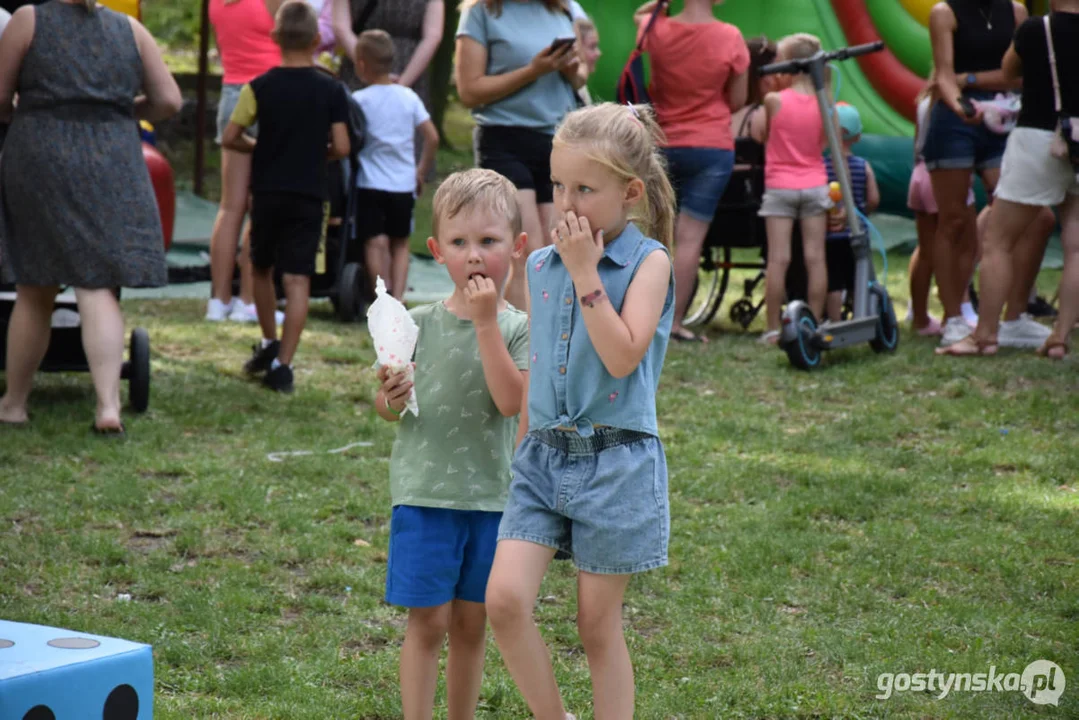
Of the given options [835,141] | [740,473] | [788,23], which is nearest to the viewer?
[740,473]

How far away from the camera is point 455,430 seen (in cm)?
271

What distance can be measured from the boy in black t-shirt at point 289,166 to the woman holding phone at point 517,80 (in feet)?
3.15

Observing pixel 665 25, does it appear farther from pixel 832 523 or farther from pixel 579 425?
pixel 579 425

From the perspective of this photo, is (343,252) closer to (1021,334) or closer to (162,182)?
(162,182)

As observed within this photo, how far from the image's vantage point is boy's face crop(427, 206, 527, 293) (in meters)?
2.66

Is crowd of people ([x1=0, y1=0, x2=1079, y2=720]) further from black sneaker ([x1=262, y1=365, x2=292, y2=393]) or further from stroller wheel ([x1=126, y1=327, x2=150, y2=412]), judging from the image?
stroller wheel ([x1=126, y1=327, x2=150, y2=412])

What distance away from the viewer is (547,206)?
614cm

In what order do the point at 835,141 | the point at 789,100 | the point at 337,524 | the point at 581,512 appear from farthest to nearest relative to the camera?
the point at 789,100, the point at 835,141, the point at 337,524, the point at 581,512

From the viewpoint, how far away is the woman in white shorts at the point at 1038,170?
6660 mm

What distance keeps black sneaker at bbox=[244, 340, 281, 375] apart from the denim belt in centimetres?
403

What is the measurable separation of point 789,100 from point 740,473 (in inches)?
142

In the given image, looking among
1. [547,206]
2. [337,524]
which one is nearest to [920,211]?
[547,206]

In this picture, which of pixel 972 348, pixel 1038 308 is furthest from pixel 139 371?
pixel 1038 308

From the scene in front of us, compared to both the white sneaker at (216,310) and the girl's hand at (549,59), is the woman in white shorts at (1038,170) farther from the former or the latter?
the white sneaker at (216,310)
